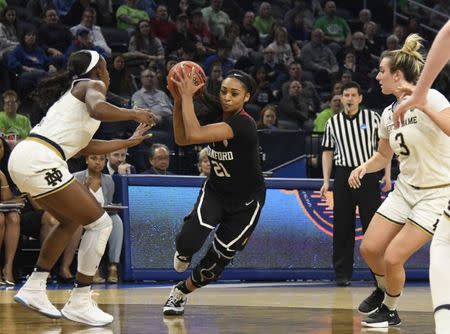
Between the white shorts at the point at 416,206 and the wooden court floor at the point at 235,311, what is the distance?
731 millimetres

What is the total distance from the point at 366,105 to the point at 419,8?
4.59 m

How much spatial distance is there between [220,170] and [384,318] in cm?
159

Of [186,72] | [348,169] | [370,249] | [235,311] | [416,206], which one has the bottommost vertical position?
[348,169]

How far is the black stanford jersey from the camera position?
7547 mm

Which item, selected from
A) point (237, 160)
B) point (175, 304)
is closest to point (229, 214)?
point (237, 160)

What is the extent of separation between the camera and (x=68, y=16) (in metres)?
15.9

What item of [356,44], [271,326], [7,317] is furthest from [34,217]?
[356,44]

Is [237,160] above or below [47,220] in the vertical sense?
above

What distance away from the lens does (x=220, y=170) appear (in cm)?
762

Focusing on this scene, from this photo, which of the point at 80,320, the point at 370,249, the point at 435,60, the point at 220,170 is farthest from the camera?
the point at 220,170

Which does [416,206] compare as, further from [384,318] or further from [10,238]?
[10,238]

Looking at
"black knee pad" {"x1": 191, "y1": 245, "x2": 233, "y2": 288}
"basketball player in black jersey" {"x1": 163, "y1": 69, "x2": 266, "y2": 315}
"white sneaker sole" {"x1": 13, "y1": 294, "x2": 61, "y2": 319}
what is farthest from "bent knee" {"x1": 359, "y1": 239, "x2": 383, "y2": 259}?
"white sneaker sole" {"x1": 13, "y1": 294, "x2": 61, "y2": 319}

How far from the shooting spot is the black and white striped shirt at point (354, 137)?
11.1m

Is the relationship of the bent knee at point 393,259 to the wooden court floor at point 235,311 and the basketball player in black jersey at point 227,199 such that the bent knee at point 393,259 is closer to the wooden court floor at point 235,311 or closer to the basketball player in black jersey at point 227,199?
the wooden court floor at point 235,311
